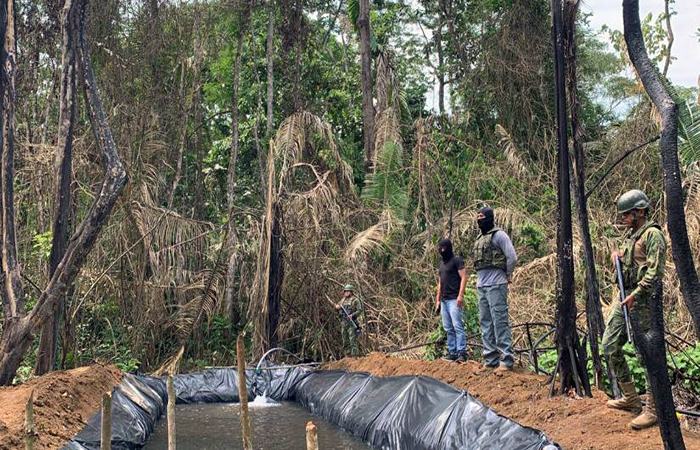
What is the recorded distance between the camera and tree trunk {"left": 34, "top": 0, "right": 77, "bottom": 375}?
35.1 feet

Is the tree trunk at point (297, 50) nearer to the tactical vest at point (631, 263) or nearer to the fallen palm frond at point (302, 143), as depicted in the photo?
the fallen palm frond at point (302, 143)

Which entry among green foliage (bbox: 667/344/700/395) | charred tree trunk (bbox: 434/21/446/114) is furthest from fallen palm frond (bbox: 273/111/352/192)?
charred tree trunk (bbox: 434/21/446/114)

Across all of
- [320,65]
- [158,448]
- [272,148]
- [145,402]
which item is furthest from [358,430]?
[320,65]

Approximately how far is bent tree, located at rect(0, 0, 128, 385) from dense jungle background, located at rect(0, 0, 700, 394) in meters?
0.44

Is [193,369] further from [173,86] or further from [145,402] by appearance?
[173,86]

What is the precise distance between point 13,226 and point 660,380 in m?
8.81

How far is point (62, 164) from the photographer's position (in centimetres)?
1082

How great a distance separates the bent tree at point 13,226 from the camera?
9727mm

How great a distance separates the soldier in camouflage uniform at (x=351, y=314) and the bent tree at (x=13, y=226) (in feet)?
16.1

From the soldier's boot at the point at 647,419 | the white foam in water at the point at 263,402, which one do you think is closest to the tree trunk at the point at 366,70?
the white foam in water at the point at 263,402

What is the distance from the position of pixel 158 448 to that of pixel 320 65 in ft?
51.4

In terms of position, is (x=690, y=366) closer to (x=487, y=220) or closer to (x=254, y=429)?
(x=487, y=220)

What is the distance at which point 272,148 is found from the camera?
47.6 feet

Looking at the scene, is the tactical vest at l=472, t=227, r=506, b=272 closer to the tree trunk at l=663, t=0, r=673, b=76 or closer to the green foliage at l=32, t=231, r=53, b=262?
the green foliage at l=32, t=231, r=53, b=262
